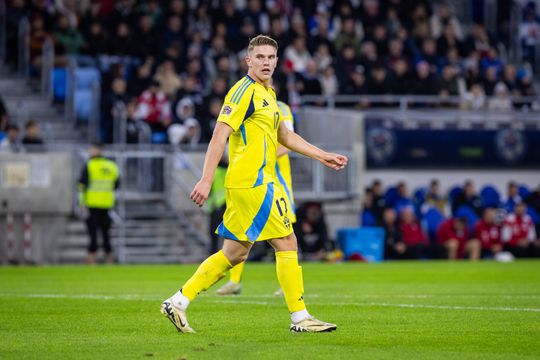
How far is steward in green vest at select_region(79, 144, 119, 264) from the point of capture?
23188mm

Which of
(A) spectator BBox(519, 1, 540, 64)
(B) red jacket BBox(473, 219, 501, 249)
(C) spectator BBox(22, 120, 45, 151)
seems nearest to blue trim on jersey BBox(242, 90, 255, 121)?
(C) spectator BBox(22, 120, 45, 151)

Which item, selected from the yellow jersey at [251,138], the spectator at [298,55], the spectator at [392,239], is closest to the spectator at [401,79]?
the spectator at [298,55]

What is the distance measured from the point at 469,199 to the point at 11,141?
9792 mm

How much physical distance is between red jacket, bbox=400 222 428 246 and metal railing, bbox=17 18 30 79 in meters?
9.15

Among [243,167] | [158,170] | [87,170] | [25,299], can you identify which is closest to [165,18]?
[158,170]

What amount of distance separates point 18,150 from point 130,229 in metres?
2.72

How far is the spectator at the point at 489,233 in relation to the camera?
26.5m

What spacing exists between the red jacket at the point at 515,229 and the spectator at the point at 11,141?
33.1ft

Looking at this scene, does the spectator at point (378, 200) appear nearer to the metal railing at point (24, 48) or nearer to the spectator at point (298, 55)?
the spectator at point (298, 55)

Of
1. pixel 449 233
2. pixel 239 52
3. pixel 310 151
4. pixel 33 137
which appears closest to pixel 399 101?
pixel 239 52

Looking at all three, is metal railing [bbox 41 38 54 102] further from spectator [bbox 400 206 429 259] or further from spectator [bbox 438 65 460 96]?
spectator [bbox 438 65 460 96]

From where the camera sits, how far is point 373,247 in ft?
84.2

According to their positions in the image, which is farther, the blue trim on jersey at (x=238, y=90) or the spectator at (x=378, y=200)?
the spectator at (x=378, y=200)

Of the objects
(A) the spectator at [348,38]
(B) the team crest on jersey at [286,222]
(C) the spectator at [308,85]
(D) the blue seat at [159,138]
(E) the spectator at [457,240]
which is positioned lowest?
(E) the spectator at [457,240]
